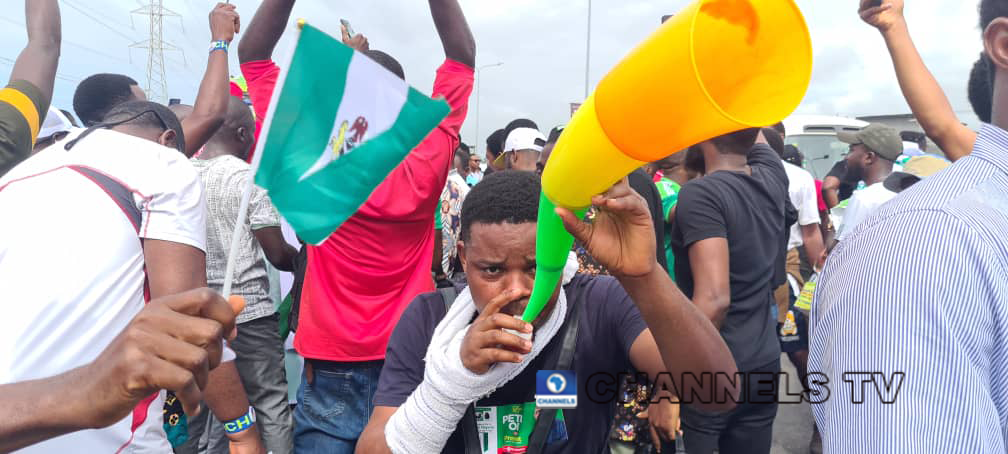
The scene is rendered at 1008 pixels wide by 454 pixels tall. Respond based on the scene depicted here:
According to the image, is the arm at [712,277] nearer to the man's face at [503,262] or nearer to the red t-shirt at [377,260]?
the man's face at [503,262]

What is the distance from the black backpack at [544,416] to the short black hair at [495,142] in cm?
614

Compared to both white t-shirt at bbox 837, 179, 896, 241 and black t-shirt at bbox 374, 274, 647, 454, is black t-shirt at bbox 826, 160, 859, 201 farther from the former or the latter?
black t-shirt at bbox 374, 274, 647, 454

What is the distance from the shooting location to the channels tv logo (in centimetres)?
165

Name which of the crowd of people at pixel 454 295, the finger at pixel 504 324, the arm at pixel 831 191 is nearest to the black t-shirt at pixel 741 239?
the crowd of people at pixel 454 295

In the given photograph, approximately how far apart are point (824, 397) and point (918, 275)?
37 centimetres

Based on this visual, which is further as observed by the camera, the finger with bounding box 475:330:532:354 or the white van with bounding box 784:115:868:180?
the white van with bounding box 784:115:868:180

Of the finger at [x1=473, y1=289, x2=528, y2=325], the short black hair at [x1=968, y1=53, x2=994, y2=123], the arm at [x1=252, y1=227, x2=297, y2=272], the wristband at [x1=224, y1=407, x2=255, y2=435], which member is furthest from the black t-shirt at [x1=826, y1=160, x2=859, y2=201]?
the wristband at [x1=224, y1=407, x2=255, y2=435]

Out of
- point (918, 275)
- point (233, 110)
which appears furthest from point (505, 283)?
point (233, 110)

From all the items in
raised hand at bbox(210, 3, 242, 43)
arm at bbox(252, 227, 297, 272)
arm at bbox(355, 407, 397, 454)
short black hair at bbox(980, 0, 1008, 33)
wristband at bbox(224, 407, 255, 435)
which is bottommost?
wristband at bbox(224, 407, 255, 435)

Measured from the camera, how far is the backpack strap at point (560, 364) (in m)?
1.63

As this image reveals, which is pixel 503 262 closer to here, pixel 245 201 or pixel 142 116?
pixel 245 201

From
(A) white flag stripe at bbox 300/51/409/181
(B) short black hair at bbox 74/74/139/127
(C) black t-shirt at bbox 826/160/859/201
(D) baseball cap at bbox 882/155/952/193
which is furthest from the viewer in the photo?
(C) black t-shirt at bbox 826/160/859/201

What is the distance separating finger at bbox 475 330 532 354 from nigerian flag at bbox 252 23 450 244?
0.46m

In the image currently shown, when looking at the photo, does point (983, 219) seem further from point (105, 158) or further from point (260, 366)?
point (260, 366)
